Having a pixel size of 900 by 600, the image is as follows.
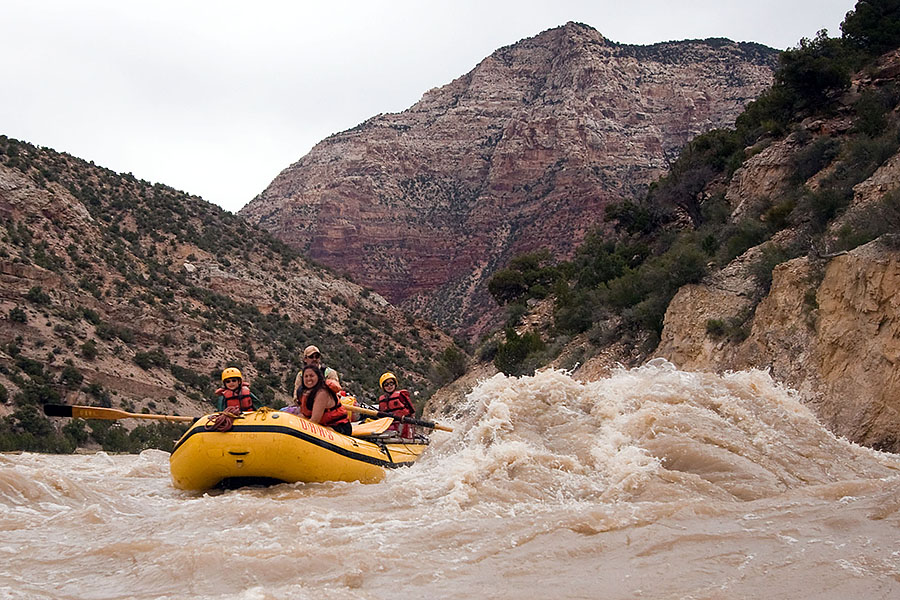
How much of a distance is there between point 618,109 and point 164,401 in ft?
190

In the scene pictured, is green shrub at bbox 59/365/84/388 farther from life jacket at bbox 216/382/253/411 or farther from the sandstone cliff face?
the sandstone cliff face

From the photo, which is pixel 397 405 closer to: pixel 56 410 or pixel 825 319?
pixel 56 410

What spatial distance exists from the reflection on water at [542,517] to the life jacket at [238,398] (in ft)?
4.51

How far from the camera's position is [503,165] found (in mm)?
72375

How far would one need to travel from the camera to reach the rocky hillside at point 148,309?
2422cm

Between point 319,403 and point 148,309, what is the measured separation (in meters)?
24.6

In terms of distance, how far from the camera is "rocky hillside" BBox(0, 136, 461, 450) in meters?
24.2

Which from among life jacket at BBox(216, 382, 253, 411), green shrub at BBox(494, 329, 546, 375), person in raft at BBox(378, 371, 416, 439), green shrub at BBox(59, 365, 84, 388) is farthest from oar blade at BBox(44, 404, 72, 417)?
green shrub at BBox(59, 365, 84, 388)

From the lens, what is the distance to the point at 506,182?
7175 cm

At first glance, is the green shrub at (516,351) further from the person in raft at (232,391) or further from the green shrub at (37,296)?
the green shrub at (37,296)

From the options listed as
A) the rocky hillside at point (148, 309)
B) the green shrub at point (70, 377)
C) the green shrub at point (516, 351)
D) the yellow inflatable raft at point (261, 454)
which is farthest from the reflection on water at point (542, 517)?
the green shrub at point (70, 377)

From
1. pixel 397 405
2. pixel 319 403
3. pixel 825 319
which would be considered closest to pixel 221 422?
pixel 319 403

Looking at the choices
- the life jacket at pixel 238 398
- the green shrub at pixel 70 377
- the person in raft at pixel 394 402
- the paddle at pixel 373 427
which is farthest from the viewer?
the green shrub at pixel 70 377

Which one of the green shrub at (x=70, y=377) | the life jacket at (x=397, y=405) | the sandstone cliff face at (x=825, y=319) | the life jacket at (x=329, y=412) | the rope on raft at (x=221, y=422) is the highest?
the sandstone cliff face at (x=825, y=319)
